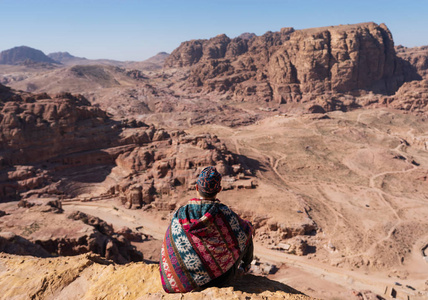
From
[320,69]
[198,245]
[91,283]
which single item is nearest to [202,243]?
[198,245]

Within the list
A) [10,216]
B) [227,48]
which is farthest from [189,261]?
[227,48]

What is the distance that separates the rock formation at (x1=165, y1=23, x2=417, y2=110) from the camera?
80.9 meters

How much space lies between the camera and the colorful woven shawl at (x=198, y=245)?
430 centimetres

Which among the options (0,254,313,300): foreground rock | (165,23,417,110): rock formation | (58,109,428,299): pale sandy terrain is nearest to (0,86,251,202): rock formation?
(58,109,428,299): pale sandy terrain

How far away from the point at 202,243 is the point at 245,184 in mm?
26388

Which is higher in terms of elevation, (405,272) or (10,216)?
(10,216)

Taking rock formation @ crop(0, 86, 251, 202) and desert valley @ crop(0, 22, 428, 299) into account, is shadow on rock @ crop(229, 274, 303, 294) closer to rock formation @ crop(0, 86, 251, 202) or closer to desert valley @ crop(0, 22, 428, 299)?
desert valley @ crop(0, 22, 428, 299)

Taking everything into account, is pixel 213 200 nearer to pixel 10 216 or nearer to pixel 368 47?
pixel 10 216

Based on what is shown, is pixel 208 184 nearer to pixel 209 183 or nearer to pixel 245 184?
pixel 209 183

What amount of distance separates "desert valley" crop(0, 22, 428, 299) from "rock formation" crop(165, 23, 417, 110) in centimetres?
63

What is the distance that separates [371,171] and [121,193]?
118ft

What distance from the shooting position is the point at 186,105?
263ft

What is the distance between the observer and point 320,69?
81.9m

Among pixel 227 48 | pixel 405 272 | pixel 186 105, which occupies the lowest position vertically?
pixel 405 272
